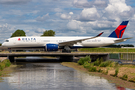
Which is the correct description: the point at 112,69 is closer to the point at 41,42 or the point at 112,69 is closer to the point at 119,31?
the point at 41,42

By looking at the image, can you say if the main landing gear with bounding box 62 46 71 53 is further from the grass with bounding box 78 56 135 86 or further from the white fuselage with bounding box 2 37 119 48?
the grass with bounding box 78 56 135 86

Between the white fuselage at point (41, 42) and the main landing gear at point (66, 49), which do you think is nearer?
the white fuselage at point (41, 42)

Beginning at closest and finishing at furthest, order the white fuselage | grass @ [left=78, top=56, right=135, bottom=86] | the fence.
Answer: grass @ [left=78, top=56, right=135, bottom=86] < the fence < the white fuselage

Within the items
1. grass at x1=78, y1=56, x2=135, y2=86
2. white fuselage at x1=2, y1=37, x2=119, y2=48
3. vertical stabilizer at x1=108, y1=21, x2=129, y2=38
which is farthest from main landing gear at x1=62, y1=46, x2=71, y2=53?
vertical stabilizer at x1=108, y1=21, x2=129, y2=38

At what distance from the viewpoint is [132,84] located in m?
24.1

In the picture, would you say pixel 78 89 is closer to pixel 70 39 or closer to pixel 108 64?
pixel 108 64

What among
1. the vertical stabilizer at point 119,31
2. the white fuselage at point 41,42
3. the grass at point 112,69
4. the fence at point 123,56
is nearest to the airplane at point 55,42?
the white fuselage at point 41,42

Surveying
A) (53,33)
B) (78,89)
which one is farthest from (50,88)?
(53,33)

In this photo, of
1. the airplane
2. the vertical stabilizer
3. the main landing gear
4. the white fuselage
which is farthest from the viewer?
the vertical stabilizer

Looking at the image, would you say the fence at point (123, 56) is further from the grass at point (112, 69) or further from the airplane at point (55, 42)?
the grass at point (112, 69)

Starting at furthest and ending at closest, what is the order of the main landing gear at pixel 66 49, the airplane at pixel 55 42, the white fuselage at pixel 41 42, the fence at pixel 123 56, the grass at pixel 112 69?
the main landing gear at pixel 66 49 → the white fuselage at pixel 41 42 → the airplane at pixel 55 42 → the fence at pixel 123 56 → the grass at pixel 112 69

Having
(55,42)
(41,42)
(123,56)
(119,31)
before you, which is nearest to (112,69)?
(123,56)

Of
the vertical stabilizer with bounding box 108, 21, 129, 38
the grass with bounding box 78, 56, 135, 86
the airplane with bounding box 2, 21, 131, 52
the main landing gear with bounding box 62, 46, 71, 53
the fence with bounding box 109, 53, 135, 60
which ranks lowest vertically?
the grass with bounding box 78, 56, 135, 86

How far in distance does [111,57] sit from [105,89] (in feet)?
122
